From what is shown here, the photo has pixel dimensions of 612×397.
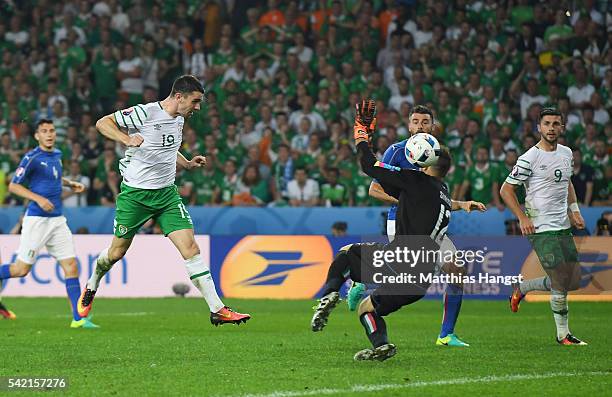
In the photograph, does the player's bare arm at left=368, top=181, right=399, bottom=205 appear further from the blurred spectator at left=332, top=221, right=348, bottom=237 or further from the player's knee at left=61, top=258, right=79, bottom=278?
the blurred spectator at left=332, top=221, right=348, bottom=237

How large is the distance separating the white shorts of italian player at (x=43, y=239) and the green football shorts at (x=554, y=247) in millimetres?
5942

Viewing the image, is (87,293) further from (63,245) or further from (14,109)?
(14,109)

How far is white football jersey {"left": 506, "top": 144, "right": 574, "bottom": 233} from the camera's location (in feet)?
39.4

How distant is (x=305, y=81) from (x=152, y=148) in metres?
12.1

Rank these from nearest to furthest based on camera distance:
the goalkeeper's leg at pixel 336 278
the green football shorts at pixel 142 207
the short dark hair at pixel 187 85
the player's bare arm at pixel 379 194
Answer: the goalkeeper's leg at pixel 336 278, the short dark hair at pixel 187 85, the player's bare arm at pixel 379 194, the green football shorts at pixel 142 207

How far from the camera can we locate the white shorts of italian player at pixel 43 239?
47.2 feet

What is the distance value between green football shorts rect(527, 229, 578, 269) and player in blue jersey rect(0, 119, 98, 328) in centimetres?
579

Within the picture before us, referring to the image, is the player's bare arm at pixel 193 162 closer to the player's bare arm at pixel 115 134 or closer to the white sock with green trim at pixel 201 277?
the player's bare arm at pixel 115 134

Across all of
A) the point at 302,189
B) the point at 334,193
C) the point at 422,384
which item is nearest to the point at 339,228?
the point at 334,193

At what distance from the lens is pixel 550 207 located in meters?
12.0

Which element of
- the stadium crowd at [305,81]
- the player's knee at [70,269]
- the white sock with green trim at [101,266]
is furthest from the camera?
the stadium crowd at [305,81]

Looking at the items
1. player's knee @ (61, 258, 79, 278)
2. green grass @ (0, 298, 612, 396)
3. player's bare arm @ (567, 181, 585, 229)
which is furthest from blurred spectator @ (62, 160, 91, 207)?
player's bare arm @ (567, 181, 585, 229)

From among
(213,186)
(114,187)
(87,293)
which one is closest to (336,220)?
(213,186)

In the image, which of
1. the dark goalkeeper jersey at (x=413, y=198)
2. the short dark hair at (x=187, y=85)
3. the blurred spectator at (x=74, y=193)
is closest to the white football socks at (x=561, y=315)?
the dark goalkeeper jersey at (x=413, y=198)
